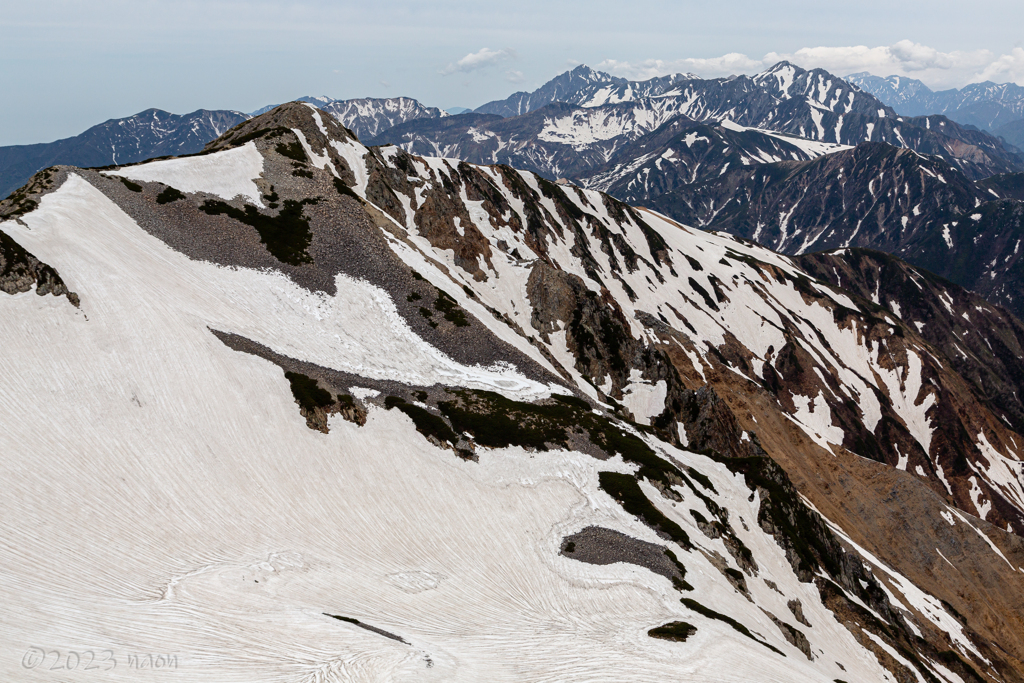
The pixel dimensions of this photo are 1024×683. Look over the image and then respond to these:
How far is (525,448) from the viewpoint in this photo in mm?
53125

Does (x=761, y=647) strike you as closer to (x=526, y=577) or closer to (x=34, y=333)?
(x=526, y=577)

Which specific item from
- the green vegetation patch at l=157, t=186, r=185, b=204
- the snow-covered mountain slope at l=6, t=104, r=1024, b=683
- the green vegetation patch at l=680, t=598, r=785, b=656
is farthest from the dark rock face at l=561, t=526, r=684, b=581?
the green vegetation patch at l=157, t=186, r=185, b=204

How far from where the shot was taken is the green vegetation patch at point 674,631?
36.5 metres

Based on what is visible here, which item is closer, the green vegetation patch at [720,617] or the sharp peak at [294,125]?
the green vegetation patch at [720,617]

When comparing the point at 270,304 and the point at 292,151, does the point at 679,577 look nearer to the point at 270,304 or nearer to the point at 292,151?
the point at 270,304

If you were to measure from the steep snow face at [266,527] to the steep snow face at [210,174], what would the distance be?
1173 centimetres

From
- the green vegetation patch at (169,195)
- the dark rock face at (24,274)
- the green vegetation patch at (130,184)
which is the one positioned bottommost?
the dark rock face at (24,274)

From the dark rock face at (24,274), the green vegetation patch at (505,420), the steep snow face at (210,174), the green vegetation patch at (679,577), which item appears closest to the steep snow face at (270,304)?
the dark rock face at (24,274)

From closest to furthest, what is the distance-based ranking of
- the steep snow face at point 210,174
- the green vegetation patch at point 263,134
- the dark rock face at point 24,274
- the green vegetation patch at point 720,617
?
the green vegetation patch at point 720,617
the dark rock face at point 24,274
the steep snow face at point 210,174
the green vegetation patch at point 263,134

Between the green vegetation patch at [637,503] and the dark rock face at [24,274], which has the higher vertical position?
the dark rock face at [24,274]

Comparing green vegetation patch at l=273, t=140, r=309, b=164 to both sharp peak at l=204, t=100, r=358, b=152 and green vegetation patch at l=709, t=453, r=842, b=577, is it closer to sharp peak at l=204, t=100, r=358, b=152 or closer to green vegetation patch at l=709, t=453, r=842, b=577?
sharp peak at l=204, t=100, r=358, b=152

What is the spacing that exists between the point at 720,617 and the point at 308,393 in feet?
125

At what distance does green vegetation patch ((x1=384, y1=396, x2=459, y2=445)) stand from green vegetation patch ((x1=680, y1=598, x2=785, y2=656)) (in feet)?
77.8

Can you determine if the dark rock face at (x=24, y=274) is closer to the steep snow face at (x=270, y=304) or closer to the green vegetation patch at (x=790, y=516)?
the steep snow face at (x=270, y=304)
